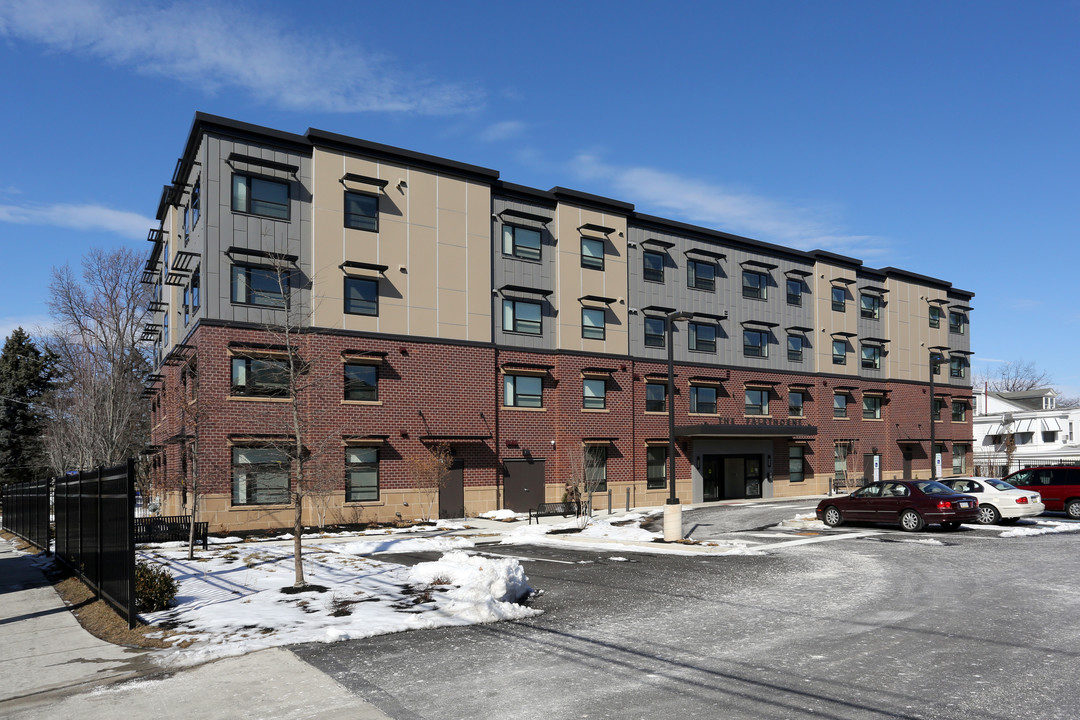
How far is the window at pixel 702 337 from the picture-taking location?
41750mm

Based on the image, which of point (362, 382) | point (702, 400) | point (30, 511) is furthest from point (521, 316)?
point (30, 511)

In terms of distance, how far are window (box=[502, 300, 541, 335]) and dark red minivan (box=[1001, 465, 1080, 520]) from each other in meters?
20.4

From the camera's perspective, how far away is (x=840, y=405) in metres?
48.9

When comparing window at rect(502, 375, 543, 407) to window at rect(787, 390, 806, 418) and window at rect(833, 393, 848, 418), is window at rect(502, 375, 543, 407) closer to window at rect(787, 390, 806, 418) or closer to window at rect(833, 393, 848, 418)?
window at rect(787, 390, 806, 418)

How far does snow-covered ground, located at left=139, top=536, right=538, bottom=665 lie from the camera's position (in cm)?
1002

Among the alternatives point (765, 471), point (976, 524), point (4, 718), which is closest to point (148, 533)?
point (4, 718)

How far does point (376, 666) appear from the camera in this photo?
8711 mm

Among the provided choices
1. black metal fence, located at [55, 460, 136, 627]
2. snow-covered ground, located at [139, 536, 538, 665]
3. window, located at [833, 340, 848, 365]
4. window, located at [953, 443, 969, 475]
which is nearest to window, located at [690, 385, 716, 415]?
window, located at [833, 340, 848, 365]

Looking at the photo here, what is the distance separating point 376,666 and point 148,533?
706 inches

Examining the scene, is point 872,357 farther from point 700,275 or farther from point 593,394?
point 593,394

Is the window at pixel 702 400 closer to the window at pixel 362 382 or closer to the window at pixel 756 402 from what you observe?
the window at pixel 756 402

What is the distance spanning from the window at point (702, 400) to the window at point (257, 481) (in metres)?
22.2

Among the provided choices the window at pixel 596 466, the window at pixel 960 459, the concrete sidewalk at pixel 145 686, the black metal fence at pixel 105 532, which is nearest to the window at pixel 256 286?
the black metal fence at pixel 105 532

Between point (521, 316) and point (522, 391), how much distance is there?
3419 millimetres
